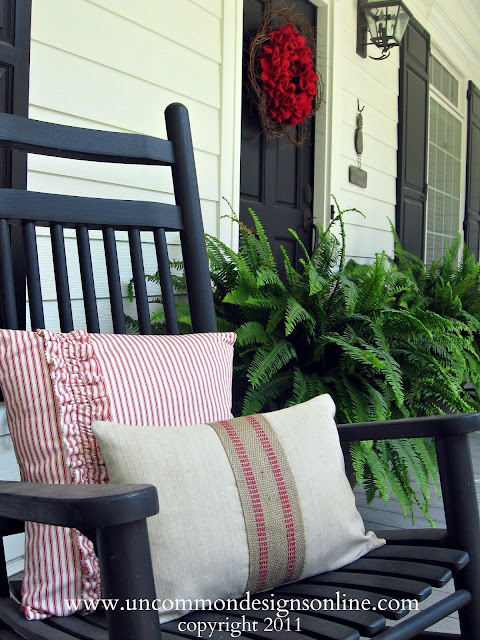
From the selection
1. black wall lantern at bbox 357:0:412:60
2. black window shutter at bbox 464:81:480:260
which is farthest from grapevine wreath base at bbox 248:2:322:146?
black window shutter at bbox 464:81:480:260

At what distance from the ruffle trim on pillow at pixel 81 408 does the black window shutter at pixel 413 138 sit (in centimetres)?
332

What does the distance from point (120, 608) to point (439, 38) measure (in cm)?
495

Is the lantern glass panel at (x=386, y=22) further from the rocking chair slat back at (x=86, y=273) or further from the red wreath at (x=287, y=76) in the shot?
the rocking chair slat back at (x=86, y=273)

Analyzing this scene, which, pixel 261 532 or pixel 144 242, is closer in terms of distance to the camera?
pixel 261 532

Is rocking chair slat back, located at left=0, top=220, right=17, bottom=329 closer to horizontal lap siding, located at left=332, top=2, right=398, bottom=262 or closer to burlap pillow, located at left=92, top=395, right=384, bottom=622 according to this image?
burlap pillow, located at left=92, top=395, right=384, bottom=622

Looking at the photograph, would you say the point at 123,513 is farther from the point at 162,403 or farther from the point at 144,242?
the point at 144,242

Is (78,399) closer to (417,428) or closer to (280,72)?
(417,428)

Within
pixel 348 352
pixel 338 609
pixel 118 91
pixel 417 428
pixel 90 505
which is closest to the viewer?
pixel 90 505

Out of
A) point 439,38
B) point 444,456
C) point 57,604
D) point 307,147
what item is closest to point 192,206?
point 444,456

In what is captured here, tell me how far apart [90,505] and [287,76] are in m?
2.41

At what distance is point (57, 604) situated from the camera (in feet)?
2.80

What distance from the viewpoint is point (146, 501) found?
618 mm

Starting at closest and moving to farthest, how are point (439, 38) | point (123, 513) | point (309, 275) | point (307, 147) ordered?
point (123, 513) → point (309, 275) → point (307, 147) → point (439, 38)

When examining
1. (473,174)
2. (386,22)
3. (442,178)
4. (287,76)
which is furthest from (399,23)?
(473,174)
